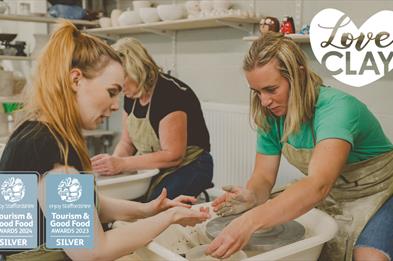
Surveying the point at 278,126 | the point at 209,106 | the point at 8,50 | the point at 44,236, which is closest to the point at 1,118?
the point at 8,50

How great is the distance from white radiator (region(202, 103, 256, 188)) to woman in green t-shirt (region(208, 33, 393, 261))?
0.76m

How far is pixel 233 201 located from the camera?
801 millimetres

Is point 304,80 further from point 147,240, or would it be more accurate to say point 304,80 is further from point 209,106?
point 209,106

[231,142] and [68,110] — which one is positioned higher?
[68,110]

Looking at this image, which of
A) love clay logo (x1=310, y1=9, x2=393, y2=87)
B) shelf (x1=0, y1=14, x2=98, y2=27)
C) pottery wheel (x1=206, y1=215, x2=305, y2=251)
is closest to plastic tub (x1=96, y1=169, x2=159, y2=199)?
pottery wheel (x1=206, y1=215, x2=305, y2=251)

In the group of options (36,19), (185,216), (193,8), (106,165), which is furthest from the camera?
(36,19)

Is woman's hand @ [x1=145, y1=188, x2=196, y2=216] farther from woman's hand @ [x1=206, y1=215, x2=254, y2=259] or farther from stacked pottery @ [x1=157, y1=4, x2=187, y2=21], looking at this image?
stacked pottery @ [x1=157, y1=4, x2=187, y2=21]

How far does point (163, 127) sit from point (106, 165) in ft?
0.68

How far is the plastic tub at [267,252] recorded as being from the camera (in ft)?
1.85

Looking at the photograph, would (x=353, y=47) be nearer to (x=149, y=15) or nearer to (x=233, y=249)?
(x=233, y=249)

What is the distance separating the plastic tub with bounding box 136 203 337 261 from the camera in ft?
1.85

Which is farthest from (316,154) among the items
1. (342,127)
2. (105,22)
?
(105,22)

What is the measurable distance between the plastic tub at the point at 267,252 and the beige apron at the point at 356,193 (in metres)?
0.13

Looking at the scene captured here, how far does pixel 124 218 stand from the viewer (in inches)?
30.4
